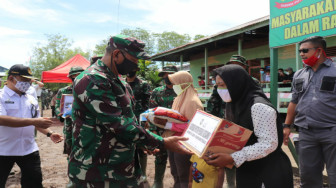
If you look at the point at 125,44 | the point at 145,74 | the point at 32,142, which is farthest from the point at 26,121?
the point at 145,74

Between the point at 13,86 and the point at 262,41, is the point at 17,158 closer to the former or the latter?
the point at 13,86

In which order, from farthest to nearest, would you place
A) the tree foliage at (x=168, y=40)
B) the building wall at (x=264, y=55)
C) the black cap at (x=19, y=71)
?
the tree foliage at (x=168, y=40), the building wall at (x=264, y=55), the black cap at (x=19, y=71)

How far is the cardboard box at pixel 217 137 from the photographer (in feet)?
5.99

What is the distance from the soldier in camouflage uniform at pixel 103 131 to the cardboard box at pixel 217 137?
16.0 inches

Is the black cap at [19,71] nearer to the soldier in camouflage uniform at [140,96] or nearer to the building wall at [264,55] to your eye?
the soldier in camouflage uniform at [140,96]

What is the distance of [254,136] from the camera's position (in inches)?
78.4

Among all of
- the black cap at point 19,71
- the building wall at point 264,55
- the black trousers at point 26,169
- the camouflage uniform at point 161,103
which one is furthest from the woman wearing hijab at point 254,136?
the building wall at point 264,55

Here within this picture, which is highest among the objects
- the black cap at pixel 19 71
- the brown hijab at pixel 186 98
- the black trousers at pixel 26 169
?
the black cap at pixel 19 71

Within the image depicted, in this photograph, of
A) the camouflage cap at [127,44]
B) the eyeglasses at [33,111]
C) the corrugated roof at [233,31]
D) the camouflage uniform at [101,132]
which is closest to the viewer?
the camouflage uniform at [101,132]

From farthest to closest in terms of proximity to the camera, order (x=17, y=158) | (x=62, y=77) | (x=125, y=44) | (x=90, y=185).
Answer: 1. (x=62, y=77)
2. (x=17, y=158)
3. (x=125, y=44)
4. (x=90, y=185)

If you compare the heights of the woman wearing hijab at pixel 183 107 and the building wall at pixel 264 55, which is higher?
the building wall at pixel 264 55

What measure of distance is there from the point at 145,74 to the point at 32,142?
11.6 meters

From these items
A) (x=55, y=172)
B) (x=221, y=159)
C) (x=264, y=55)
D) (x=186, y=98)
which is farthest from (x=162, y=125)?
(x=264, y=55)

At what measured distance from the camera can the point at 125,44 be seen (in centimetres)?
180
